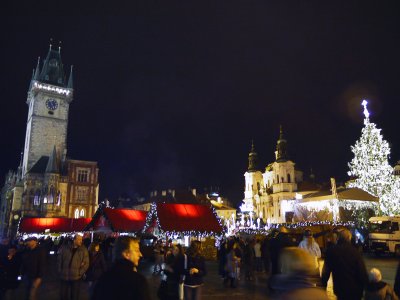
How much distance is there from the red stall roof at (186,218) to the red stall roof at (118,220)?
444 cm

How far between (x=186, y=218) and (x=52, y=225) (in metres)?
23.6

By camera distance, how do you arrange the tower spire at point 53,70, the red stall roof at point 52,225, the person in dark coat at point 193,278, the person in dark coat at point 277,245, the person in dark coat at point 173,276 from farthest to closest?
the tower spire at point 53,70 < the red stall roof at point 52,225 < the person in dark coat at point 277,245 < the person in dark coat at point 193,278 < the person in dark coat at point 173,276

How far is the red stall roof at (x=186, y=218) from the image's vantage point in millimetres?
21562

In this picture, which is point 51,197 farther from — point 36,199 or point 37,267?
point 37,267

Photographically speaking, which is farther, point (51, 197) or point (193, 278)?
point (51, 197)

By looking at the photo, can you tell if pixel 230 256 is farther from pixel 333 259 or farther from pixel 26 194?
pixel 26 194

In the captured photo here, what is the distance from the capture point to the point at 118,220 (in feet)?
85.1

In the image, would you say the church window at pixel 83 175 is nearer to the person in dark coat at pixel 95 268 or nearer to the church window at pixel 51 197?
the church window at pixel 51 197

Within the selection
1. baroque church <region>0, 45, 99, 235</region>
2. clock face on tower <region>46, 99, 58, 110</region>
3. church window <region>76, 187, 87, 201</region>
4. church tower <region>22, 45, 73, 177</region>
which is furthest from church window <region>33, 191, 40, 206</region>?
clock face on tower <region>46, 99, 58, 110</region>

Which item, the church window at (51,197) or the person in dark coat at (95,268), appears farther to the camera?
the church window at (51,197)

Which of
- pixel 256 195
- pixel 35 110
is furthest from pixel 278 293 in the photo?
pixel 256 195

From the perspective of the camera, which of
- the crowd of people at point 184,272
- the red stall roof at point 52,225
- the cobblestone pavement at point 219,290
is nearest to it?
the crowd of people at point 184,272

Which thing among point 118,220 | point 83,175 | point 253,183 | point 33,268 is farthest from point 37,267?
point 253,183

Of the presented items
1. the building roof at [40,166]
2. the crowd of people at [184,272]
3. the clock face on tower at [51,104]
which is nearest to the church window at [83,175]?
the building roof at [40,166]
